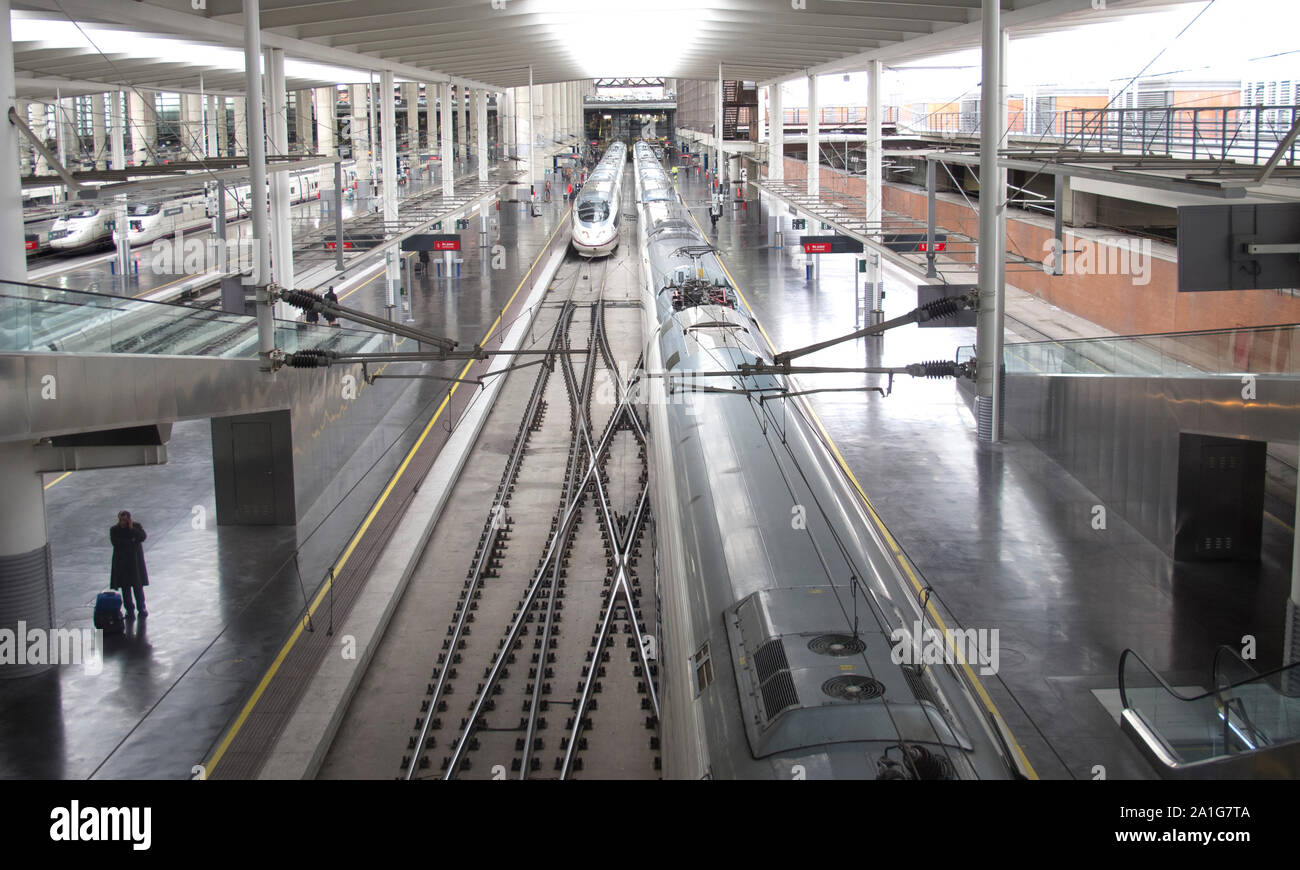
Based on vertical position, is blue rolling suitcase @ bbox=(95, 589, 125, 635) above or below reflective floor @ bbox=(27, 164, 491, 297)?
below

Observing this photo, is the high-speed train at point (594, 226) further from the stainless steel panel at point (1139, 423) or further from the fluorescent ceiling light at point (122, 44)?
the stainless steel panel at point (1139, 423)

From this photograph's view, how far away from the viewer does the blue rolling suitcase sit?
10.9m

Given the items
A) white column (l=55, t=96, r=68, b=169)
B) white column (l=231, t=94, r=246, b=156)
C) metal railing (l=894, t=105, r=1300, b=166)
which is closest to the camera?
metal railing (l=894, t=105, r=1300, b=166)

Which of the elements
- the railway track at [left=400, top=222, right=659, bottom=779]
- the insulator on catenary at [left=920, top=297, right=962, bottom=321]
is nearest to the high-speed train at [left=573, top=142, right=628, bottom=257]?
the railway track at [left=400, top=222, right=659, bottom=779]

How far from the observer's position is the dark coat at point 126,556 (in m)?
11.1

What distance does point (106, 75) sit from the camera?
26547 mm

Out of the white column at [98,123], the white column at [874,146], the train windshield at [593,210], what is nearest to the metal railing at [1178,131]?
the white column at [874,146]

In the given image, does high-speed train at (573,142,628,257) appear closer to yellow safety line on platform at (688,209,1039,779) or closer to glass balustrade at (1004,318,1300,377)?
yellow safety line on platform at (688,209,1039,779)

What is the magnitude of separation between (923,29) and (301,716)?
53.6 ft

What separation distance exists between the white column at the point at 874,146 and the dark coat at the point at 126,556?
15.8 metres

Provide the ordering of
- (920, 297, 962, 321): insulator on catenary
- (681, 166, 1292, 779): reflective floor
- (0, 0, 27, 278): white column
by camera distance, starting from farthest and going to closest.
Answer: (0, 0, 27, 278): white column < (681, 166, 1292, 779): reflective floor < (920, 297, 962, 321): insulator on catenary

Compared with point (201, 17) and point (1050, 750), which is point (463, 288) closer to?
point (201, 17)

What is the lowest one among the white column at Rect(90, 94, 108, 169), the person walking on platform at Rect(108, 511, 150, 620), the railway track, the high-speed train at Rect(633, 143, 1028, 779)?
the railway track

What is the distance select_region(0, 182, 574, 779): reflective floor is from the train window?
4.02 m
